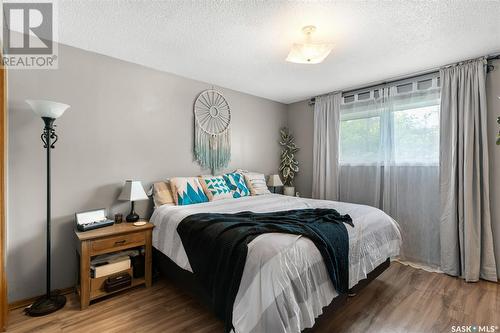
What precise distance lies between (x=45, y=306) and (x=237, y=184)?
2322mm

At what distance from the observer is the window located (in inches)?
117

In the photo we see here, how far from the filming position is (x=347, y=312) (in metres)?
2.01

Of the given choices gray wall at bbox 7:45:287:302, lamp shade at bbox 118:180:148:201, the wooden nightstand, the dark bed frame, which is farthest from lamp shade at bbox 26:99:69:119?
the dark bed frame

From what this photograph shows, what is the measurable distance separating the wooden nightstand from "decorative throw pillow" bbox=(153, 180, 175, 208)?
0.33m

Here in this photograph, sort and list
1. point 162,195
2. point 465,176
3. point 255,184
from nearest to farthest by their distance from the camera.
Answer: point 465,176 → point 162,195 → point 255,184

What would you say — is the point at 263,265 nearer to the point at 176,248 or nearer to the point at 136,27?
the point at 176,248

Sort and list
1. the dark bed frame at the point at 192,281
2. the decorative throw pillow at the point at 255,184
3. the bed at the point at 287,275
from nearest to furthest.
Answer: the bed at the point at 287,275
the dark bed frame at the point at 192,281
the decorative throw pillow at the point at 255,184

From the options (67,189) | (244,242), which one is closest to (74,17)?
(67,189)

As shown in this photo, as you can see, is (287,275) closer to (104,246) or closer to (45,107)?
(104,246)

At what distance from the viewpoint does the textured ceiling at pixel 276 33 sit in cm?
179

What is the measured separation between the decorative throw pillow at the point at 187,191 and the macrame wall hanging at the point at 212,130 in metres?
0.52

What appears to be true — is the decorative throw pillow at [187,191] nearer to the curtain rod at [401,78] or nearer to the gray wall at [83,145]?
the gray wall at [83,145]

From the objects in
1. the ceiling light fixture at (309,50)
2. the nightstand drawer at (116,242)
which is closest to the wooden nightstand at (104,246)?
the nightstand drawer at (116,242)

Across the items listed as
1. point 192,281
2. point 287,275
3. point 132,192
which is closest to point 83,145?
point 132,192
